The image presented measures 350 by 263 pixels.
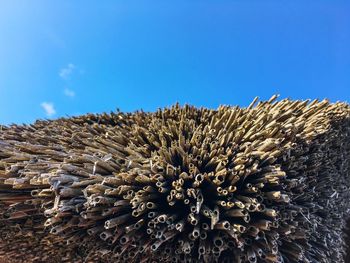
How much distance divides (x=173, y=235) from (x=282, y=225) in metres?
1.14

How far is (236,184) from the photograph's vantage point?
12.2 feet

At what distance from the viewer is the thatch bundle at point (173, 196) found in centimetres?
356

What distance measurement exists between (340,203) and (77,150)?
4.07 m

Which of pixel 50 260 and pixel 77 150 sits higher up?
pixel 77 150

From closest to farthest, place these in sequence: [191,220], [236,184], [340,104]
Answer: [191,220] < [236,184] < [340,104]

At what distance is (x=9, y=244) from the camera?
4.67m

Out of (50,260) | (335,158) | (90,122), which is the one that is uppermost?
(90,122)

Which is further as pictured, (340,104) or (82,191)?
(340,104)

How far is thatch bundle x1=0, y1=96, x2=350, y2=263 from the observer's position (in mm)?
3559

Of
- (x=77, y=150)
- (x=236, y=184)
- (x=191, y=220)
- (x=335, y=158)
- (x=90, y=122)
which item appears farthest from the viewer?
(x=90, y=122)

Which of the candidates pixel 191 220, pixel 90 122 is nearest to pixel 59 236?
pixel 191 220

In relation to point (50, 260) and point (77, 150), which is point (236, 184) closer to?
point (77, 150)

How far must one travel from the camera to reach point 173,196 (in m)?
3.60

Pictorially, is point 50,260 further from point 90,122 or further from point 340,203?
point 340,203
